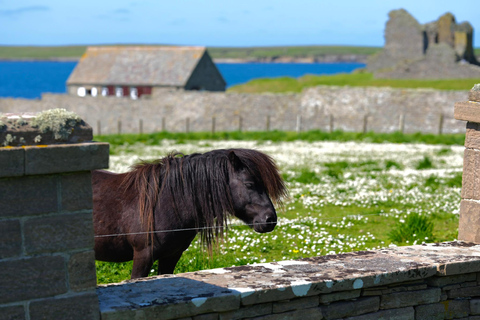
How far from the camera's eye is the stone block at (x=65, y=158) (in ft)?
11.5

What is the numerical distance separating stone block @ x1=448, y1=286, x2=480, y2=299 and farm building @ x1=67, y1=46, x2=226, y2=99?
52180mm

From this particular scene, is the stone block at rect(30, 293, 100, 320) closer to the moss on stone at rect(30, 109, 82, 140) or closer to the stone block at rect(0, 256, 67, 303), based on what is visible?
the stone block at rect(0, 256, 67, 303)

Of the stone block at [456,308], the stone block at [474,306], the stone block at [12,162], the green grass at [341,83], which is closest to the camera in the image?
the stone block at [12,162]

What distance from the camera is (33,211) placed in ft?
11.7

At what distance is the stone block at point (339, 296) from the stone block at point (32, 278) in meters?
2.05

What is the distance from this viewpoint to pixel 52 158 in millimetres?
3549

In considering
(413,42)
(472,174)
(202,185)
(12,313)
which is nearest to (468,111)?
(472,174)

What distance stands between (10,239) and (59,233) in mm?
289

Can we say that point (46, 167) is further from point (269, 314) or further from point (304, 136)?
point (304, 136)

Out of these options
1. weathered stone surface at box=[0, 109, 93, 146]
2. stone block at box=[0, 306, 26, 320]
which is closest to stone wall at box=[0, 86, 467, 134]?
weathered stone surface at box=[0, 109, 93, 146]

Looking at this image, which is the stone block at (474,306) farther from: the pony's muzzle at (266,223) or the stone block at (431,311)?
the pony's muzzle at (266,223)

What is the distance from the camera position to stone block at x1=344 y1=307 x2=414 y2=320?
484 centimetres

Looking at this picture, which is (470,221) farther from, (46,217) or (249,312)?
(46,217)

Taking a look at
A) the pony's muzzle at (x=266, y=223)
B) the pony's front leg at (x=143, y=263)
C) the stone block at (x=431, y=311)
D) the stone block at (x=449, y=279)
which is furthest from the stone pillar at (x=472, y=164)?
the pony's front leg at (x=143, y=263)
